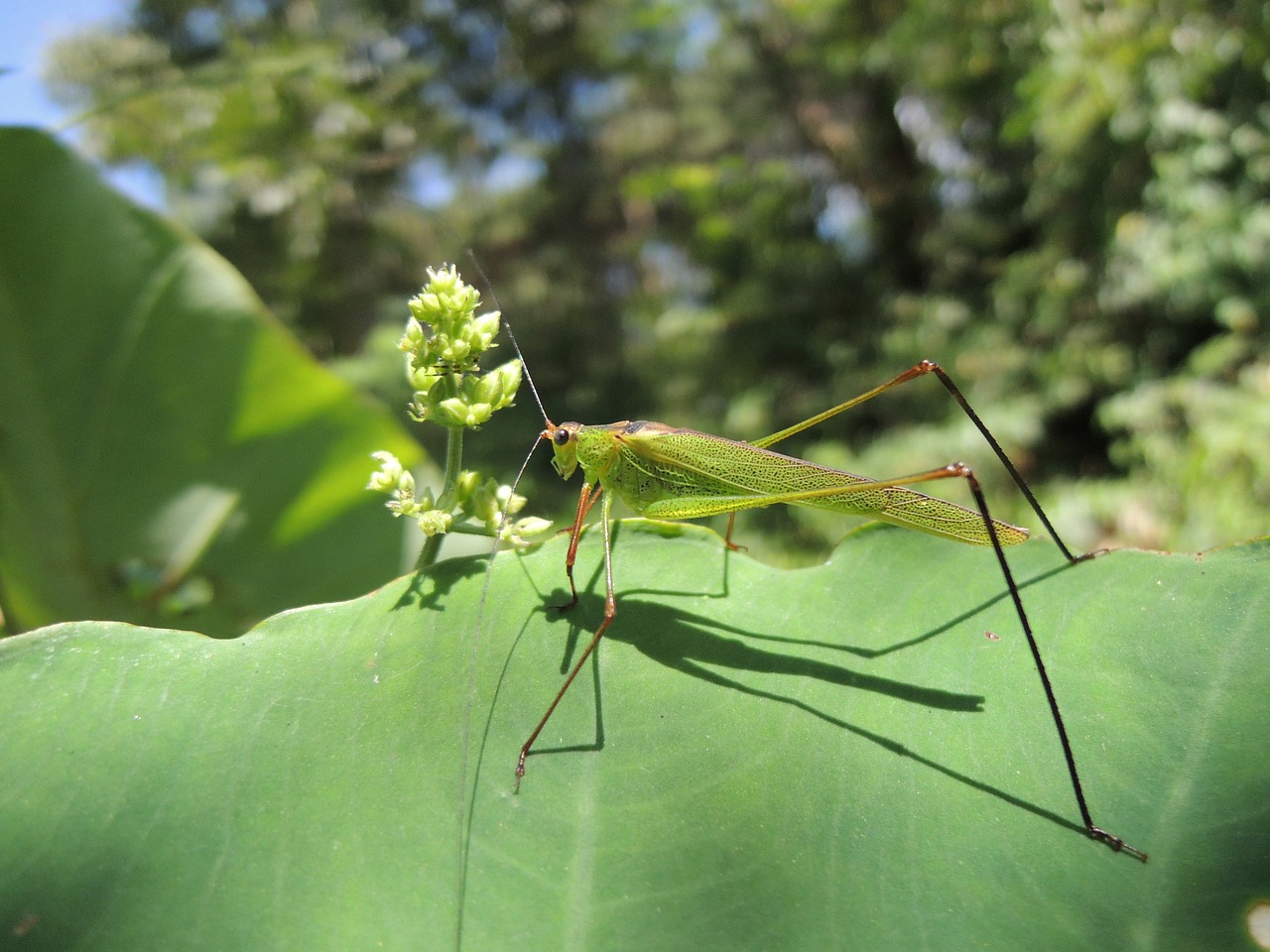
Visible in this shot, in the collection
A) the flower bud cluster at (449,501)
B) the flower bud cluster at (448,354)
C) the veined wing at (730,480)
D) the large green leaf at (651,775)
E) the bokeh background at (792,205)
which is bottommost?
the large green leaf at (651,775)

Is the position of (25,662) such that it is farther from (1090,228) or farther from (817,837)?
(1090,228)

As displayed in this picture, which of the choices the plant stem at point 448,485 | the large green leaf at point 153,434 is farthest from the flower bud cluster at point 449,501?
the large green leaf at point 153,434

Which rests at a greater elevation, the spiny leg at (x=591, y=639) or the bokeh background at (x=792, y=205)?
the bokeh background at (x=792, y=205)

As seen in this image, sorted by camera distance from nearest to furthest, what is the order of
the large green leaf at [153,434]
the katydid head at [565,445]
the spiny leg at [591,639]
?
the spiny leg at [591,639] → the large green leaf at [153,434] → the katydid head at [565,445]

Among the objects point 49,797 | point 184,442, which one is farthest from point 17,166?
point 49,797

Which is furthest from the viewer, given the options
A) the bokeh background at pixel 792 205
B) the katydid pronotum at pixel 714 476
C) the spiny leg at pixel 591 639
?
the bokeh background at pixel 792 205

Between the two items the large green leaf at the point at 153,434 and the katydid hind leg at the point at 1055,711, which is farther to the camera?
the large green leaf at the point at 153,434

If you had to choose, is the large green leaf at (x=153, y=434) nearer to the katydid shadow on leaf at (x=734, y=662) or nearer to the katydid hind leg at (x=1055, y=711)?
the katydid shadow on leaf at (x=734, y=662)
